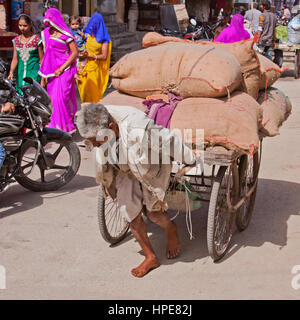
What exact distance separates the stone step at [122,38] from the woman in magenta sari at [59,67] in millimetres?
6966

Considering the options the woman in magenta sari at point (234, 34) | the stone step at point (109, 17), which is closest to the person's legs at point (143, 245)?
the woman in magenta sari at point (234, 34)

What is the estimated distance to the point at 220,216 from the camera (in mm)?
4000

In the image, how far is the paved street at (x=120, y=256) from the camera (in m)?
3.41

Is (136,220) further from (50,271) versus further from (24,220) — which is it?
(24,220)

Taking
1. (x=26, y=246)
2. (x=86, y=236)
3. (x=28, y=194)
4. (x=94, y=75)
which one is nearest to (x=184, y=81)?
(x=86, y=236)

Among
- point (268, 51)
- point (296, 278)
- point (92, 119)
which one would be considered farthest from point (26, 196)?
point (268, 51)

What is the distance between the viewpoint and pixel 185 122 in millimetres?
3762

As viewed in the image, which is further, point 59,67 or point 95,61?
point 95,61

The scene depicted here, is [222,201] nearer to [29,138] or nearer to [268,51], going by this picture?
[29,138]

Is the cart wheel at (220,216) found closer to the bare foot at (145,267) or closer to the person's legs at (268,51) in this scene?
the bare foot at (145,267)

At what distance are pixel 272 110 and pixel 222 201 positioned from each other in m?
0.99

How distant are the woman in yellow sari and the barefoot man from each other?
4.29 metres

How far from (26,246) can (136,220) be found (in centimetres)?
102

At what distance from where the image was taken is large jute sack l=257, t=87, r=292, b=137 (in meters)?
4.19
